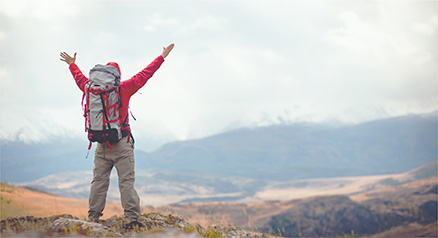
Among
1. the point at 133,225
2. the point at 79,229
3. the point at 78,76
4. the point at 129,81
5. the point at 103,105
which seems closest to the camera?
the point at 79,229

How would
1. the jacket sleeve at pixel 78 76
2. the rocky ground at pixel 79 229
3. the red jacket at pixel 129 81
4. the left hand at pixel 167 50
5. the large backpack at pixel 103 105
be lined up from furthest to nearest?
the left hand at pixel 167 50 < the jacket sleeve at pixel 78 76 < the red jacket at pixel 129 81 < the large backpack at pixel 103 105 < the rocky ground at pixel 79 229

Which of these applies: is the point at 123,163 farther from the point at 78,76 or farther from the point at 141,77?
the point at 78,76

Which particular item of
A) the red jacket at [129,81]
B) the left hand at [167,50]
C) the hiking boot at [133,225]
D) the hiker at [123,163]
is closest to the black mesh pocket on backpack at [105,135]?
the hiker at [123,163]

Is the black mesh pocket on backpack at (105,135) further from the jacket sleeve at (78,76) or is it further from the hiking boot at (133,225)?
the hiking boot at (133,225)

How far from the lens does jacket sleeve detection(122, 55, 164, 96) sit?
24.7ft

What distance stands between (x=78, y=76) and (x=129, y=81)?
4.28ft

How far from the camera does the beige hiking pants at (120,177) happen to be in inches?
291

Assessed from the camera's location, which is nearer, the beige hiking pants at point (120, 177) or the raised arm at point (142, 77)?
the beige hiking pants at point (120, 177)

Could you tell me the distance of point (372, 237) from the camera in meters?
51.4

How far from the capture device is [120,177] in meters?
7.45

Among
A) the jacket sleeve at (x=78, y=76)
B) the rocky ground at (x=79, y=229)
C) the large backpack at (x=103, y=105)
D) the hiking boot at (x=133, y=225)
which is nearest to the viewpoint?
the rocky ground at (x=79, y=229)

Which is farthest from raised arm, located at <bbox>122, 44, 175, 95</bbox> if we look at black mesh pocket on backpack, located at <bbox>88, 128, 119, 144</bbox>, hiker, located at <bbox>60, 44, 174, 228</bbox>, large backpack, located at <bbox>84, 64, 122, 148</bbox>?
black mesh pocket on backpack, located at <bbox>88, 128, 119, 144</bbox>

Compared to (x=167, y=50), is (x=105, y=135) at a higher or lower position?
lower

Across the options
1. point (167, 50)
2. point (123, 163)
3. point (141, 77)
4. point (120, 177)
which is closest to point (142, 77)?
point (141, 77)
